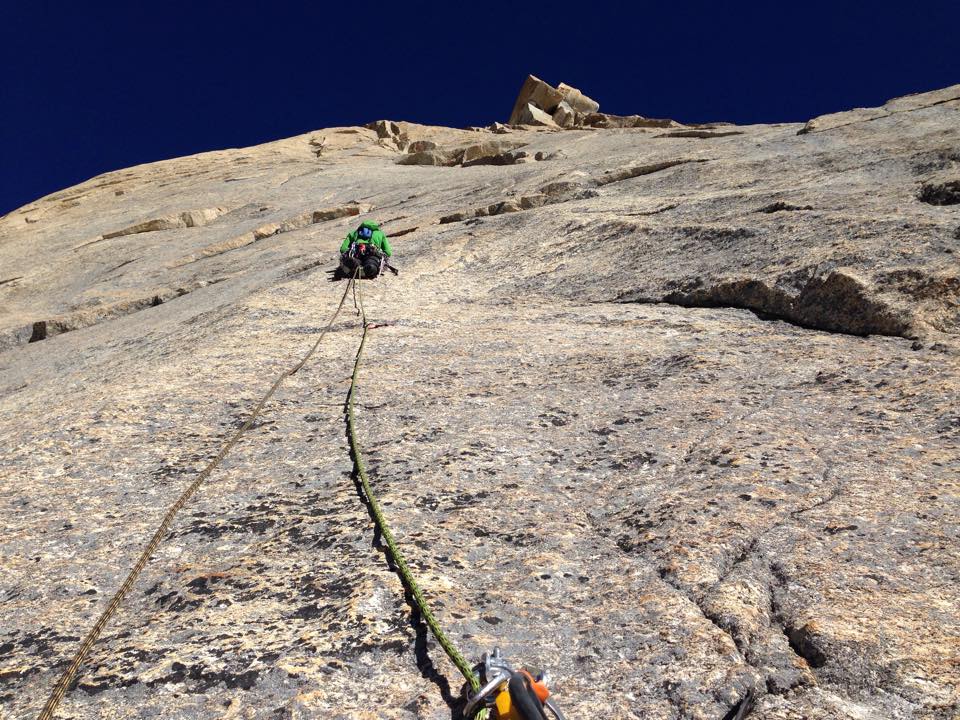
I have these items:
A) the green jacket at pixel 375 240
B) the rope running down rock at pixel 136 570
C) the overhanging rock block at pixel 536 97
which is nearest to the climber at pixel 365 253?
the green jacket at pixel 375 240

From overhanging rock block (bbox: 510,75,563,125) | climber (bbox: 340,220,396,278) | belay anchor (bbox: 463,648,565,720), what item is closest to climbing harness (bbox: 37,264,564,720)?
belay anchor (bbox: 463,648,565,720)

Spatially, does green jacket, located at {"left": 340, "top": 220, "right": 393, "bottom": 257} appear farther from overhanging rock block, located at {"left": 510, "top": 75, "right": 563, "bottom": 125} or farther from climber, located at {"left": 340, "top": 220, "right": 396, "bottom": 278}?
overhanging rock block, located at {"left": 510, "top": 75, "right": 563, "bottom": 125}

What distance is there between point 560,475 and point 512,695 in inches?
72.3

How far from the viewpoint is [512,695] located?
1852 mm

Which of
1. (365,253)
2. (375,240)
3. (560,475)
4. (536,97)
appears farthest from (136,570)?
(536,97)

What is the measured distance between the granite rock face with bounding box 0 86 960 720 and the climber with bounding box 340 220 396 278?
1.53 feet

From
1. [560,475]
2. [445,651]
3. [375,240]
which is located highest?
[375,240]

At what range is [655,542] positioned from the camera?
2912 mm

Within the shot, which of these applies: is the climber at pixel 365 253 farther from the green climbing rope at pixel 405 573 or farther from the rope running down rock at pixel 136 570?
the green climbing rope at pixel 405 573

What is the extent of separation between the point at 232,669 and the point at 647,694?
1.35 m

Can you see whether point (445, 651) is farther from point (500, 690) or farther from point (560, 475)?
point (560, 475)

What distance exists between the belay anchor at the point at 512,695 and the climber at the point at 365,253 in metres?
7.25

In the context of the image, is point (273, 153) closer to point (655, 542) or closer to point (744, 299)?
point (744, 299)

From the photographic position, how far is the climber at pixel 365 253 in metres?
8.95
